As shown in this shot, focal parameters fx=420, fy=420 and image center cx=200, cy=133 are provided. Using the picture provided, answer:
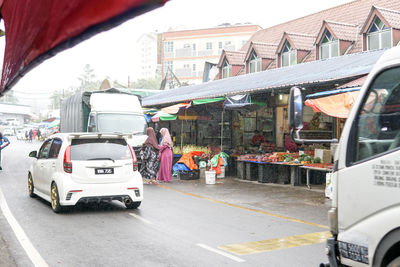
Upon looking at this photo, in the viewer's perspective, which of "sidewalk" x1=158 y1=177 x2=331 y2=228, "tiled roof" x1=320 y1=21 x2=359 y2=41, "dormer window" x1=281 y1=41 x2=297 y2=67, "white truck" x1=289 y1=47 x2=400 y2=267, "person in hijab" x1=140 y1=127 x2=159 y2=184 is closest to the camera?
"white truck" x1=289 y1=47 x2=400 y2=267

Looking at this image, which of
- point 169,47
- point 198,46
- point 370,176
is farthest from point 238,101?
point 169,47

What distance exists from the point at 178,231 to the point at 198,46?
51398 mm

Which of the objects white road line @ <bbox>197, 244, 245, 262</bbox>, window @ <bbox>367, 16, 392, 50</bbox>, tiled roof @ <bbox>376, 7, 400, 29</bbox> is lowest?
white road line @ <bbox>197, 244, 245, 262</bbox>

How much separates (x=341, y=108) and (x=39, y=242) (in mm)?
7662

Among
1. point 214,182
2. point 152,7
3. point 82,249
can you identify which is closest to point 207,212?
point 82,249

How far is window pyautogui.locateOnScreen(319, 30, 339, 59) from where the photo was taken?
21.6 metres

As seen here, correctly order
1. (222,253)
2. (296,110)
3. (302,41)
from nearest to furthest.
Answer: (296,110) < (222,253) < (302,41)

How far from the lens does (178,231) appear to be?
7.63 meters

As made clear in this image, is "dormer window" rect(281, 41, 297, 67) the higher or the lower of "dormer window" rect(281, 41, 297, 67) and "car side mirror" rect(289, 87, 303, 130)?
the higher

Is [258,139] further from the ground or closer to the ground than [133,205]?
further from the ground

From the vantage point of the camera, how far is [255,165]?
16.3 metres

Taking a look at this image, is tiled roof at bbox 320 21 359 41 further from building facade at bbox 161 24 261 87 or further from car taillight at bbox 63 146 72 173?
building facade at bbox 161 24 261 87

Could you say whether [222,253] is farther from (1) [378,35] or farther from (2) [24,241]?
(1) [378,35]

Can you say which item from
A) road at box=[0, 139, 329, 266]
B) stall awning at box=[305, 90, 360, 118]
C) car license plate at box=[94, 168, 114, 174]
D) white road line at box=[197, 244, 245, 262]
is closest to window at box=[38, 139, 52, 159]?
road at box=[0, 139, 329, 266]
